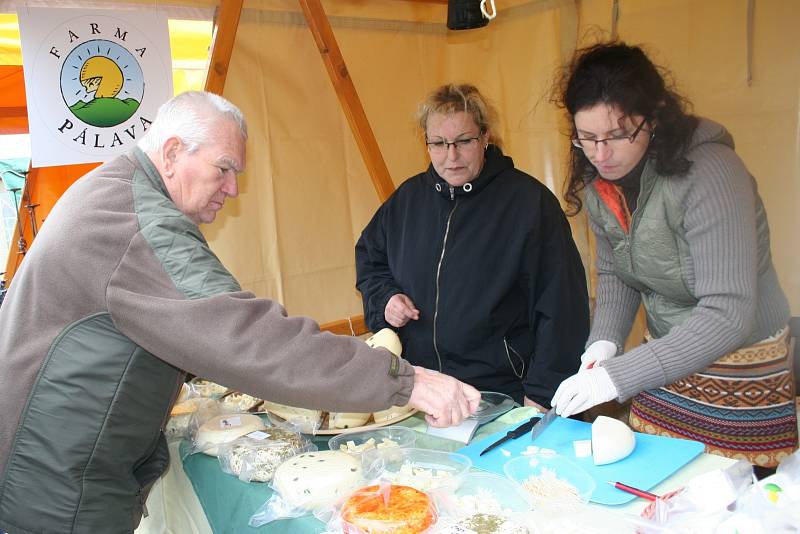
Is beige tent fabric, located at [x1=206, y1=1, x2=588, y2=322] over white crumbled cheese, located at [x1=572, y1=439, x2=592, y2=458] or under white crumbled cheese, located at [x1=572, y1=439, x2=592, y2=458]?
over

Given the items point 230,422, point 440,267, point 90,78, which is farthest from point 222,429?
point 90,78

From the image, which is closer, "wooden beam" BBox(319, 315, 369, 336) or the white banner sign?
the white banner sign

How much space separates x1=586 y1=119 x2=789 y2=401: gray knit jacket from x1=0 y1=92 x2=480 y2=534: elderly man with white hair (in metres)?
0.60

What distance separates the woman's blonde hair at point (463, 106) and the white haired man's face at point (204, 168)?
98 cm

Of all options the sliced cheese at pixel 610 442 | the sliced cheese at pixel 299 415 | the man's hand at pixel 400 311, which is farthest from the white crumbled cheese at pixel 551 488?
the man's hand at pixel 400 311

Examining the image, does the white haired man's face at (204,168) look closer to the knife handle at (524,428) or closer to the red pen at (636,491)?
the knife handle at (524,428)

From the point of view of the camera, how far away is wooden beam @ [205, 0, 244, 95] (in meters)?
2.73

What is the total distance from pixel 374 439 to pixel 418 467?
0.21 meters

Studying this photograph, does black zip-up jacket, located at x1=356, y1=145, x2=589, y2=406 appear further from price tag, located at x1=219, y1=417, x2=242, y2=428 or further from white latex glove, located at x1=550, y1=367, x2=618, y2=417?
price tag, located at x1=219, y1=417, x2=242, y2=428

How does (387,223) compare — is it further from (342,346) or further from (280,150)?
→ (342,346)

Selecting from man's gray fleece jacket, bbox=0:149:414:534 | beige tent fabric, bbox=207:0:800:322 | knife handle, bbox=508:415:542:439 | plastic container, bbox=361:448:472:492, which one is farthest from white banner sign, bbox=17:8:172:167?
knife handle, bbox=508:415:542:439

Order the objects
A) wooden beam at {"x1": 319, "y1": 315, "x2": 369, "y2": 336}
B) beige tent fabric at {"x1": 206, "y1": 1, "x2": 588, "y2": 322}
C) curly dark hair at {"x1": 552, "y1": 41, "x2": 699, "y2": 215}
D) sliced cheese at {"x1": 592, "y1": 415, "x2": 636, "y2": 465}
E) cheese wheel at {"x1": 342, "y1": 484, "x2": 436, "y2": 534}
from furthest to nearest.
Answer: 1. wooden beam at {"x1": 319, "y1": 315, "x2": 369, "y2": 336}
2. beige tent fabric at {"x1": 206, "y1": 1, "x2": 588, "y2": 322}
3. curly dark hair at {"x1": 552, "y1": 41, "x2": 699, "y2": 215}
4. sliced cheese at {"x1": 592, "y1": 415, "x2": 636, "y2": 465}
5. cheese wheel at {"x1": 342, "y1": 484, "x2": 436, "y2": 534}

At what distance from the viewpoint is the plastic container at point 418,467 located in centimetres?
122

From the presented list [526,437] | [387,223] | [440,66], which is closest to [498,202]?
[387,223]
